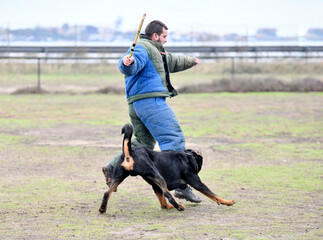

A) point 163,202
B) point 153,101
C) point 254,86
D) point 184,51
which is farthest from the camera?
point 184,51

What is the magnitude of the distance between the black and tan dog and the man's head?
1.25 metres

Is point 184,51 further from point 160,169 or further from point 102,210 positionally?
point 102,210

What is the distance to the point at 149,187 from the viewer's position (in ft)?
25.0

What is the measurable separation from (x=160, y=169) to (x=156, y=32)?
1.57 meters

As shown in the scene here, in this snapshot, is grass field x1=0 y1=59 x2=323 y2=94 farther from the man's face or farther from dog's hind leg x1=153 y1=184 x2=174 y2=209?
dog's hind leg x1=153 y1=184 x2=174 y2=209

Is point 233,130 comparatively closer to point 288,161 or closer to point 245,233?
point 288,161

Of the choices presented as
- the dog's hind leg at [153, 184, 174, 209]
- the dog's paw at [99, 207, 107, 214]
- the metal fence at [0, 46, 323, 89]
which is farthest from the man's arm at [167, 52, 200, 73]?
the metal fence at [0, 46, 323, 89]

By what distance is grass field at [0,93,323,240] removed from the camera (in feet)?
18.3

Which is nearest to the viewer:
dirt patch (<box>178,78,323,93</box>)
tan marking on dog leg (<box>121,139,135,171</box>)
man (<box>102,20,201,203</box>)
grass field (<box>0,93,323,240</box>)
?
grass field (<box>0,93,323,240</box>)

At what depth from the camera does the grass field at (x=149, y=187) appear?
5566mm

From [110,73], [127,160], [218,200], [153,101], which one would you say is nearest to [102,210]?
[127,160]

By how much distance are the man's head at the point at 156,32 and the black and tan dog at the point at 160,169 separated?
1246mm

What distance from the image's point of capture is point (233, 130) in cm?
1330

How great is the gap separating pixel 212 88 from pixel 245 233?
18594 millimetres
